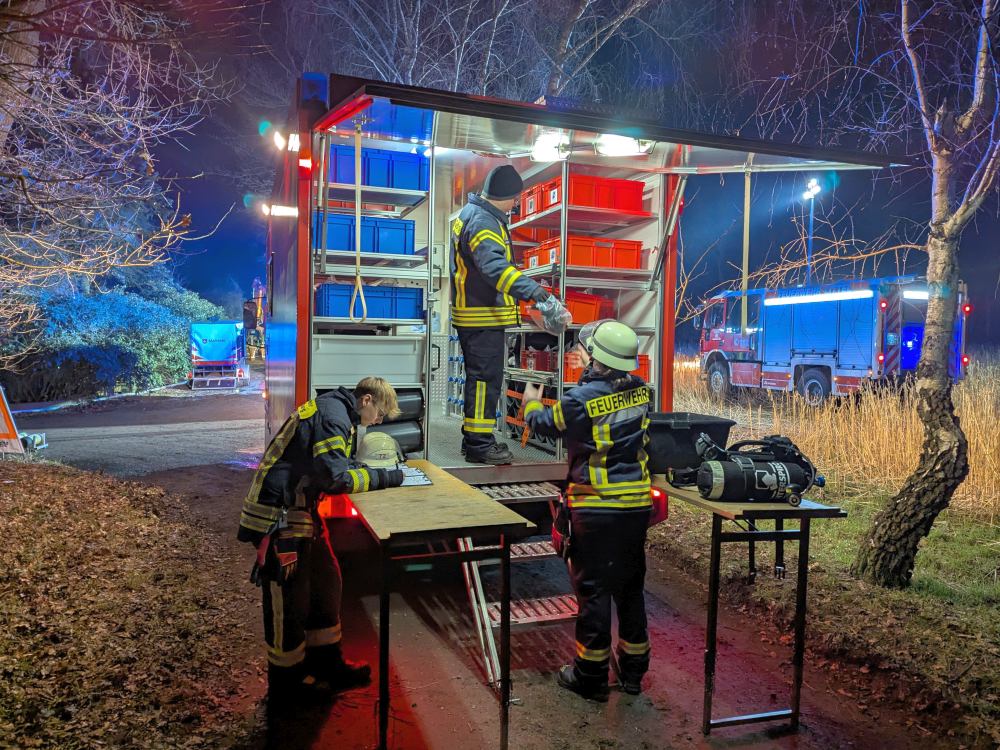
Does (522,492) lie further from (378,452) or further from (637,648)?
(637,648)

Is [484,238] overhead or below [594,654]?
Answer: overhead

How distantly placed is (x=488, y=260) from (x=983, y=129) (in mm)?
3992

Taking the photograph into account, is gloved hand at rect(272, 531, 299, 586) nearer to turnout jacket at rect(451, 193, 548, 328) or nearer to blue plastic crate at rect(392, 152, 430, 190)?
turnout jacket at rect(451, 193, 548, 328)

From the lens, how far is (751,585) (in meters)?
5.06

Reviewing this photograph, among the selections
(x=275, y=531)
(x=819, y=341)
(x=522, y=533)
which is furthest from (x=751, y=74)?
(x=819, y=341)

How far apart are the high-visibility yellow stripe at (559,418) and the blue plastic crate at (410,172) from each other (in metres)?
2.73

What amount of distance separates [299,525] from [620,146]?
3737 mm

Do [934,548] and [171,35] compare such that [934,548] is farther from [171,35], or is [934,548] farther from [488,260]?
[171,35]

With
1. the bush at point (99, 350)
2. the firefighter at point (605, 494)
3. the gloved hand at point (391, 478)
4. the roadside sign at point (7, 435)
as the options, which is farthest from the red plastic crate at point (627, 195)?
the bush at point (99, 350)

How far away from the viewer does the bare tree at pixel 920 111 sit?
488cm

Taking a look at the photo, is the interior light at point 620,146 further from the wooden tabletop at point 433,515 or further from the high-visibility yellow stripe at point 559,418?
the wooden tabletop at point 433,515

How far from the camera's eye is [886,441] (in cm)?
737

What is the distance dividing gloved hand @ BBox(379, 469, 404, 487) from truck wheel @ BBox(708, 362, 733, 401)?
16.3 m

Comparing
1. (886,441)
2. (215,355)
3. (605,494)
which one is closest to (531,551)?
(605,494)
